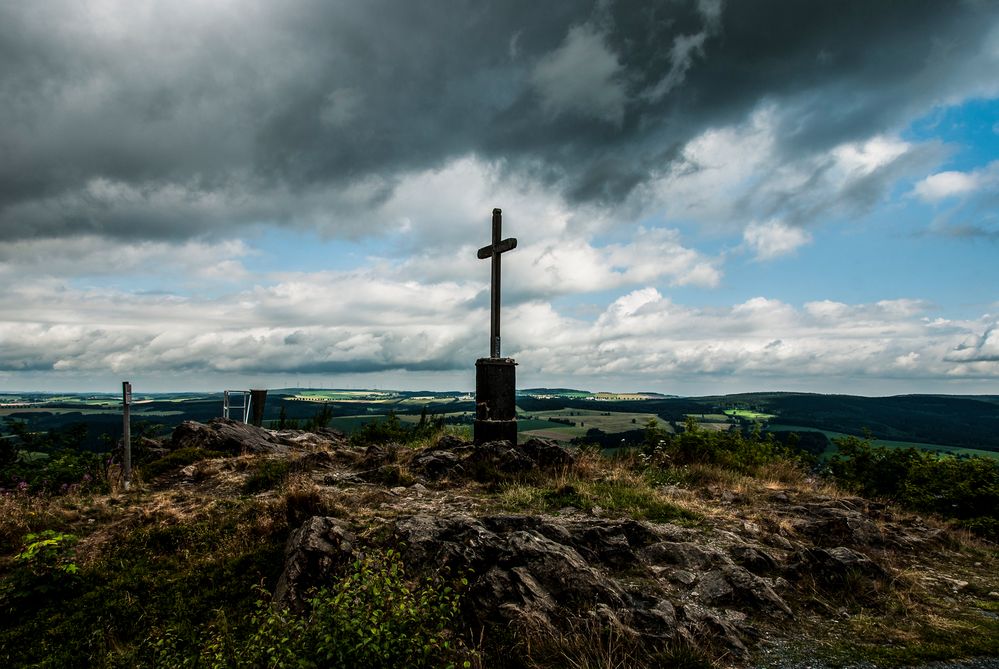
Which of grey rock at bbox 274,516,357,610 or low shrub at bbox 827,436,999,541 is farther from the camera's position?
low shrub at bbox 827,436,999,541

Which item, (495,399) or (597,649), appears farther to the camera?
(495,399)

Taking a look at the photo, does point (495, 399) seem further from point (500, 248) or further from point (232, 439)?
point (232, 439)

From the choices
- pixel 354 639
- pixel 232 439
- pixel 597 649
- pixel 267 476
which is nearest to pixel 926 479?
pixel 597 649

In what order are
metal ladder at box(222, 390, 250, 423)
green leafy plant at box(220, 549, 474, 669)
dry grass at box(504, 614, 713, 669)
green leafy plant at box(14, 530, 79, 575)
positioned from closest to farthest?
1. green leafy plant at box(220, 549, 474, 669)
2. dry grass at box(504, 614, 713, 669)
3. green leafy plant at box(14, 530, 79, 575)
4. metal ladder at box(222, 390, 250, 423)

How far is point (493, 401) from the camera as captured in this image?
49.2 feet

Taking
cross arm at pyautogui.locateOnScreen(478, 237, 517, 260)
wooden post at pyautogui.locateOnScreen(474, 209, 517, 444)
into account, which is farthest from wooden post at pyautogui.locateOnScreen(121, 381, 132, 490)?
cross arm at pyautogui.locateOnScreen(478, 237, 517, 260)

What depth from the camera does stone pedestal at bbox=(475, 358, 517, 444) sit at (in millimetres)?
14938

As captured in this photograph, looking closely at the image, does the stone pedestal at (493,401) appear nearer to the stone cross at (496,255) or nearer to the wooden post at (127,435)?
the stone cross at (496,255)

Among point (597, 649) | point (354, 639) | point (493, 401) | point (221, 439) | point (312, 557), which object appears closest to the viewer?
point (354, 639)

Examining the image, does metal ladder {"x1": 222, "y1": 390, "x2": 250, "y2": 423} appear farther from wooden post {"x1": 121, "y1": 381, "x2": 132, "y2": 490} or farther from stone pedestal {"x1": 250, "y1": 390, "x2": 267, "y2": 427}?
wooden post {"x1": 121, "y1": 381, "x2": 132, "y2": 490}

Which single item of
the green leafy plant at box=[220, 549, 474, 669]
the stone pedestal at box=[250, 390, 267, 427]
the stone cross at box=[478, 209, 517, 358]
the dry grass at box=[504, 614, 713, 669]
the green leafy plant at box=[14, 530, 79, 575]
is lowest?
the dry grass at box=[504, 614, 713, 669]

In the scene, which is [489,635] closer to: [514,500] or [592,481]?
[514,500]

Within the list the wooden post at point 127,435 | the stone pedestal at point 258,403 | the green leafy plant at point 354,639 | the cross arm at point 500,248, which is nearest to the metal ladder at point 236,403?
the stone pedestal at point 258,403

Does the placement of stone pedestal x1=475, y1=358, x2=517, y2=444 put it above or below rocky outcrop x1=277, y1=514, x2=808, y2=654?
above
